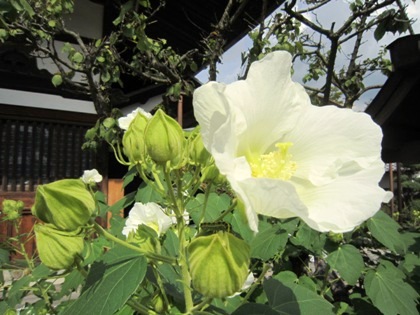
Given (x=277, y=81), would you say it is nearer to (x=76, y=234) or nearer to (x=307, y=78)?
(x=76, y=234)

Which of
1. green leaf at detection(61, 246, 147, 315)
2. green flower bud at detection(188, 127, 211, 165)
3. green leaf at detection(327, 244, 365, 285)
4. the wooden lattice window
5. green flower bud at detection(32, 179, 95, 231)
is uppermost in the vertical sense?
the wooden lattice window

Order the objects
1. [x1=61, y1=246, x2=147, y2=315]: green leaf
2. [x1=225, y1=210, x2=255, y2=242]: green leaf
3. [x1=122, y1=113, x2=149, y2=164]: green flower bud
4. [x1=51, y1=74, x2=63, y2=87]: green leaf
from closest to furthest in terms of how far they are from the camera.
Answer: [x1=61, y1=246, x2=147, y2=315]: green leaf
[x1=122, y1=113, x2=149, y2=164]: green flower bud
[x1=225, y1=210, x2=255, y2=242]: green leaf
[x1=51, y1=74, x2=63, y2=87]: green leaf

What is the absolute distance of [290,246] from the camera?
205 centimetres

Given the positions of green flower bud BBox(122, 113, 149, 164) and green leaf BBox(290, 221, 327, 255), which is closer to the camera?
green flower bud BBox(122, 113, 149, 164)

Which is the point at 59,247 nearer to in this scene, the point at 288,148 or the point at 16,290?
the point at 288,148

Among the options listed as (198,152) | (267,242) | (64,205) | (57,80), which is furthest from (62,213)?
(57,80)

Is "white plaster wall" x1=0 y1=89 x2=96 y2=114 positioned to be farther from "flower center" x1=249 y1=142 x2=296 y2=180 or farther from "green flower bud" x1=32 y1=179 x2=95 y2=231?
"flower center" x1=249 y1=142 x2=296 y2=180

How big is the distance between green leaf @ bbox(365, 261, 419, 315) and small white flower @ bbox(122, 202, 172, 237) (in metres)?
0.98

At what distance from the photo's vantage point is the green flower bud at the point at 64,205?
65 cm

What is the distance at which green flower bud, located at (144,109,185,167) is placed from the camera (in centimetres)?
67

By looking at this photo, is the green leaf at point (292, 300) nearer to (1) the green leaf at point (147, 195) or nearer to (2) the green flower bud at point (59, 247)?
(2) the green flower bud at point (59, 247)

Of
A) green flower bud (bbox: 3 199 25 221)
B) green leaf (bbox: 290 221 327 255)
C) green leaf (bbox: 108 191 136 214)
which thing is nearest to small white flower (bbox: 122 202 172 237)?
green leaf (bbox: 108 191 136 214)

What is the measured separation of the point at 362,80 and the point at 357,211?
15.2 ft

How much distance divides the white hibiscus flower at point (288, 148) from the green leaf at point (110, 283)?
267 mm
